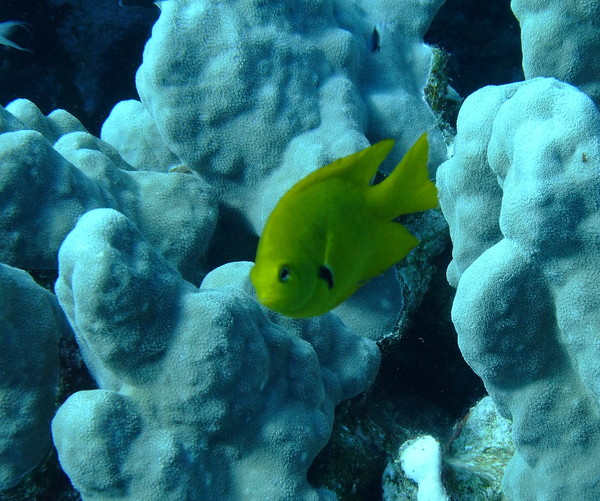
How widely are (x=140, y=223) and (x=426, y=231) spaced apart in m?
1.89

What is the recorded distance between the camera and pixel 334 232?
115 cm

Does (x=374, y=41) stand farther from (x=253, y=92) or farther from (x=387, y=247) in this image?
(x=387, y=247)

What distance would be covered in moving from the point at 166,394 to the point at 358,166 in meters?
1.30

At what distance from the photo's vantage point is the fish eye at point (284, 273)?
108 centimetres

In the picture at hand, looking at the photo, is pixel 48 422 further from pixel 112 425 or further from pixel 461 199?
pixel 461 199

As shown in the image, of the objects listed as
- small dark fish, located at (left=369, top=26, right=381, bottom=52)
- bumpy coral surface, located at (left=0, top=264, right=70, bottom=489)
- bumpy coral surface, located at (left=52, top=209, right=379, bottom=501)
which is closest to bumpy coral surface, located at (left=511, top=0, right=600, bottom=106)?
small dark fish, located at (left=369, top=26, right=381, bottom=52)

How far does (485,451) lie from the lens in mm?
2740

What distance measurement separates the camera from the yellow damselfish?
1079mm

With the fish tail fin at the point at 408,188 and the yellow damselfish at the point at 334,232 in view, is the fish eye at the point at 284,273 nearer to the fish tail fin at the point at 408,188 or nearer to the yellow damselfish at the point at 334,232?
the yellow damselfish at the point at 334,232

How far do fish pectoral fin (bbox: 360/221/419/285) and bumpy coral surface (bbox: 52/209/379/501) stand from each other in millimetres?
873

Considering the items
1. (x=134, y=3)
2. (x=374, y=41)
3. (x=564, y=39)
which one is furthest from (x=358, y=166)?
(x=134, y=3)

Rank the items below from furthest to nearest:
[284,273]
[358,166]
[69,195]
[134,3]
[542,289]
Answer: [134,3] < [69,195] < [542,289] < [358,166] < [284,273]

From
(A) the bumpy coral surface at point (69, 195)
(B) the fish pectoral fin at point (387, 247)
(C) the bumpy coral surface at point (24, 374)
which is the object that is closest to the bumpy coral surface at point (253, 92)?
(A) the bumpy coral surface at point (69, 195)

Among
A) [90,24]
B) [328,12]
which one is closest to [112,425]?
[328,12]
